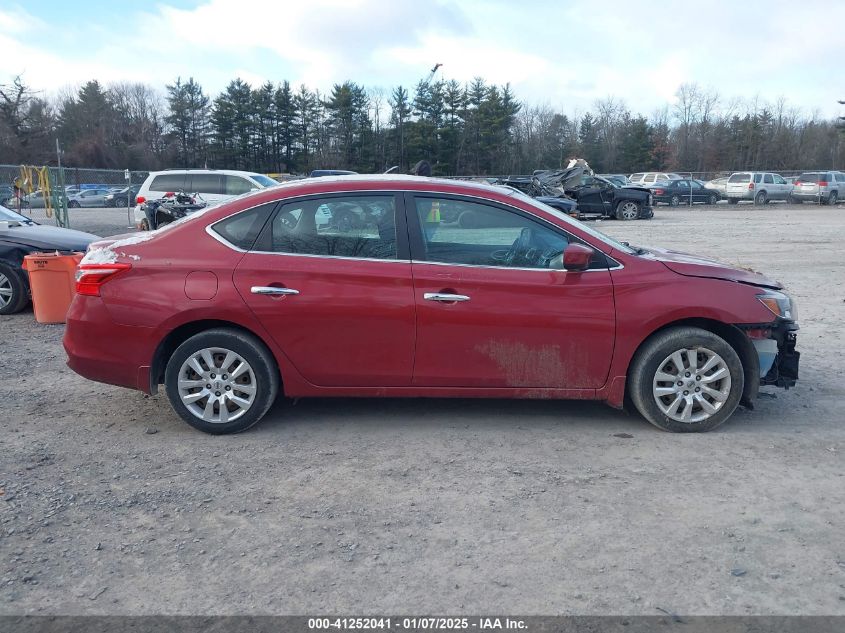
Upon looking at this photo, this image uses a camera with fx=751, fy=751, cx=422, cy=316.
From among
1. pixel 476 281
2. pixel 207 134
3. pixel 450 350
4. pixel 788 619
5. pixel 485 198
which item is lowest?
pixel 788 619

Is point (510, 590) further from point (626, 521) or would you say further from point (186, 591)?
point (186, 591)

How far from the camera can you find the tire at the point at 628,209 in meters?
29.0

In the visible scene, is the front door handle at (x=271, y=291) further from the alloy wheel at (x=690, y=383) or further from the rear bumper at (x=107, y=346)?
the alloy wheel at (x=690, y=383)

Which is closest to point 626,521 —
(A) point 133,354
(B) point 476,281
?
(B) point 476,281

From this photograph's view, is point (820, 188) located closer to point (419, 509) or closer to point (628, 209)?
point (628, 209)

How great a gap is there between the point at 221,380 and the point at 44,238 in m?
5.83

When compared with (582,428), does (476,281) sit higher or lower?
higher

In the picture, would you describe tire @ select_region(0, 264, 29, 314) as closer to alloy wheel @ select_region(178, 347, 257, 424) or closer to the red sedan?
the red sedan

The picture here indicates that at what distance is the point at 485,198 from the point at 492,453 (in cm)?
168

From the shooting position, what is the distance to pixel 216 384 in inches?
194

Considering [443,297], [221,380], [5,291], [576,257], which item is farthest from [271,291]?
[5,291]

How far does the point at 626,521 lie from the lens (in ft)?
12.3

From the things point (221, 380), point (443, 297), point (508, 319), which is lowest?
point (221, 380)

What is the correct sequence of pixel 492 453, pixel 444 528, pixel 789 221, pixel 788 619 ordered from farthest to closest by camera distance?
pixel 789 221 → pixel 492 453 → pixel 444 528 → pixel 788 619
